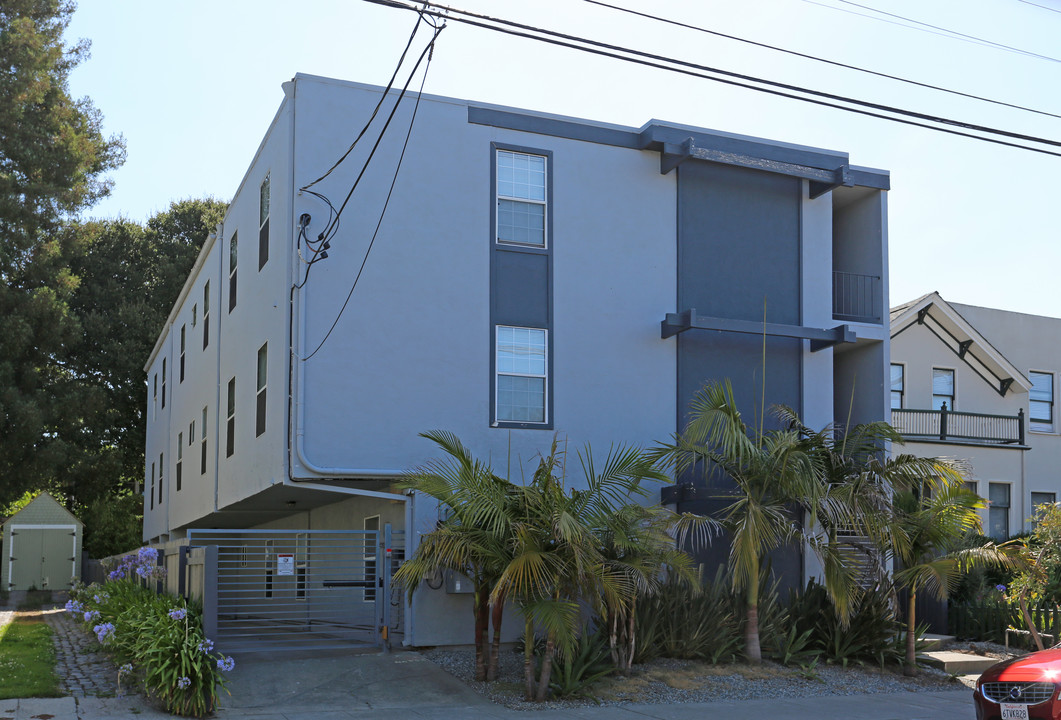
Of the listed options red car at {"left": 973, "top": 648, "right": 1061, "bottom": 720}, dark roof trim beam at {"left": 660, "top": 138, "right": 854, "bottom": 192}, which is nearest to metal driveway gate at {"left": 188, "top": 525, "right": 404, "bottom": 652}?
dark roof trim beam at {"left": 660, "top": 138, "right": 854, "bottom": 192}

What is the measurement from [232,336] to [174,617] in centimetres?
928

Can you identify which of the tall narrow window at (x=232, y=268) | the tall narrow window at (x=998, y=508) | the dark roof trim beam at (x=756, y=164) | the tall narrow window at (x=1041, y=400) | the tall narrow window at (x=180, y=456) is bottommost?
the tall narrow window at (x=998, y=508)

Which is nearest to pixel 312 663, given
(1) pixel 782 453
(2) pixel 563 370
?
(2) pixel 563 370

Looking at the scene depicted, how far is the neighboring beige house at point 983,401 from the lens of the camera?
26000mm

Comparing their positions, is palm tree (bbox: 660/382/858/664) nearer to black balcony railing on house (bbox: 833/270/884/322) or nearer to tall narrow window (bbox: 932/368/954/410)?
black balcony railing on house (bbox: 833/270/884/322)

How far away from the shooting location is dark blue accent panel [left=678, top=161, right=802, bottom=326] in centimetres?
1770

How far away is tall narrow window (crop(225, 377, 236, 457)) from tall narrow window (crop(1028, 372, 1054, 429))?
69.0ft

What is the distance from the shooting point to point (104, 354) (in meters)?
39.8

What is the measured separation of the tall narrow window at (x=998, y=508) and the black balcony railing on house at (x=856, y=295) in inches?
381

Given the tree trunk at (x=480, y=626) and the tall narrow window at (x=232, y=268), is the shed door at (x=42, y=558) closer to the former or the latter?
the tall narrow window at (x=232, y=268)

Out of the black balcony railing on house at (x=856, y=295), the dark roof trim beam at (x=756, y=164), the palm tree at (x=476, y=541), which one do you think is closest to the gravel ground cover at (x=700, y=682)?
the palm tree at (x=476, y=541)

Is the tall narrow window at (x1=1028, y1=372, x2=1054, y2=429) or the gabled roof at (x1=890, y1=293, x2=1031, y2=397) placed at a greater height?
the gabled roof at (x1=890, y1=293, x2=1031, y2=397)

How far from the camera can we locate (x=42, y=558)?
33.9 meters

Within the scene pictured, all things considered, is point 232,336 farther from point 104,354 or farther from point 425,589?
point 104,354
